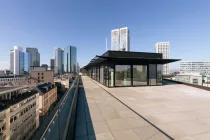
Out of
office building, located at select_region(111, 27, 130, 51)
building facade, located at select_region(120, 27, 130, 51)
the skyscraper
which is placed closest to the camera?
building facade, located at select_region(120, 27, 130, 51)

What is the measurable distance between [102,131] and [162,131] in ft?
4.75

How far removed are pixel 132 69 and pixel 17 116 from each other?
1579cm

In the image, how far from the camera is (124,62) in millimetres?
10273

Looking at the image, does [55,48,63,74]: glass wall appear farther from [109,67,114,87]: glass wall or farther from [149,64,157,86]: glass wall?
[149,64,157,86]: glass wall

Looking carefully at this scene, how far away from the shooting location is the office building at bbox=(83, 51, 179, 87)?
1001 cm

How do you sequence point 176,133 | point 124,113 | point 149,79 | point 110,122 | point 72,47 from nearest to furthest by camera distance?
point 176,133 < point 110,122 < point 124,113 < point 149,79 < point 72,47

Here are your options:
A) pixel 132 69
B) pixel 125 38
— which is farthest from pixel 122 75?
pixel 125 38

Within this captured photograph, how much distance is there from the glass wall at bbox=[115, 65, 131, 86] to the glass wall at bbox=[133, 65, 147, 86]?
24.9 inches

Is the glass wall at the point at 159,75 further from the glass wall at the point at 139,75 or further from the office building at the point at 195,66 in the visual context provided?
the office building at the point at 195,66

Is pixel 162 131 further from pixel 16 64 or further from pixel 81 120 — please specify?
pixel 16 64

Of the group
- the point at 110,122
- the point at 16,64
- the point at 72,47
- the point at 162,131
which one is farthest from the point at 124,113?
the point at 16,64

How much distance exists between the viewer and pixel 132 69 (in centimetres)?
1048

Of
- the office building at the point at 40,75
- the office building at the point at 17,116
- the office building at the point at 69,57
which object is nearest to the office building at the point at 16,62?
the office building at the point at 69,57

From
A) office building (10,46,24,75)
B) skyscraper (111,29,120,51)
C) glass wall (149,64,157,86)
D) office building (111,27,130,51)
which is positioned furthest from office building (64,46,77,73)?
glass wall (149,64,157,86)
